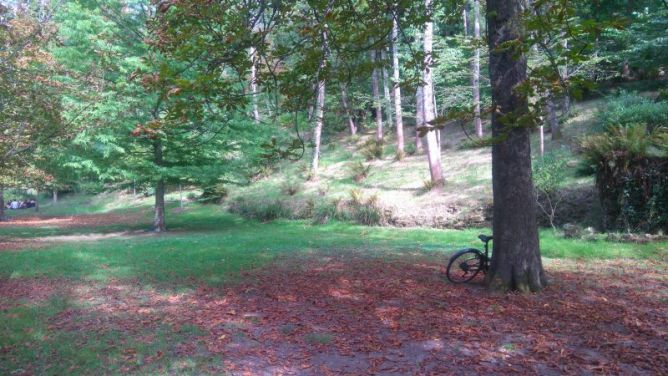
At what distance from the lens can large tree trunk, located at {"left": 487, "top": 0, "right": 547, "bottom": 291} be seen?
6.90 metres

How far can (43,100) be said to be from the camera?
954 centimetres

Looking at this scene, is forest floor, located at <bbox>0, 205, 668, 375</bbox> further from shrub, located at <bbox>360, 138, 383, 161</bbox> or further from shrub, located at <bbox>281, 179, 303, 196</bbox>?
shrub, located at <bbox>360, 138, 383, 161</bbox>

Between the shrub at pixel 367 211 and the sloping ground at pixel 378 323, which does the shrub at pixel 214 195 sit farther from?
the sloping ground at pixel 378 323

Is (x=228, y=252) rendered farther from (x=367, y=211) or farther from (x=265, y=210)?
(x=265, y=210)

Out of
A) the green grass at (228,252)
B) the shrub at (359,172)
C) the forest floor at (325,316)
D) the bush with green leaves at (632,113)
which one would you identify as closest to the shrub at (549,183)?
the green grass at (228,252)

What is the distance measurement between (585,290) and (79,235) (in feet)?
57.5

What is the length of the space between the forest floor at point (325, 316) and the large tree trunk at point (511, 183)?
39 centimetres

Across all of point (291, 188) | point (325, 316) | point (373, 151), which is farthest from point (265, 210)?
point (325, 316)

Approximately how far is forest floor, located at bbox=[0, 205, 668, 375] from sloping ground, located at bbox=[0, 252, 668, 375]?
0.02m

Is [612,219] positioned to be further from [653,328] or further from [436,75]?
[436,75]

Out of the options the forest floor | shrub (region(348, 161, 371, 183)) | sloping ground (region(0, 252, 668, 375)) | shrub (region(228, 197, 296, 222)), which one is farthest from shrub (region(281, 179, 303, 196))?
sloping ground (region(0, 252, 668, 375))

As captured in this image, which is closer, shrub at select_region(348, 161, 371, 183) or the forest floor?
the forest floor

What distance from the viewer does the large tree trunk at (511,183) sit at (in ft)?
22.6

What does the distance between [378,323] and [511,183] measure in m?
2.93
